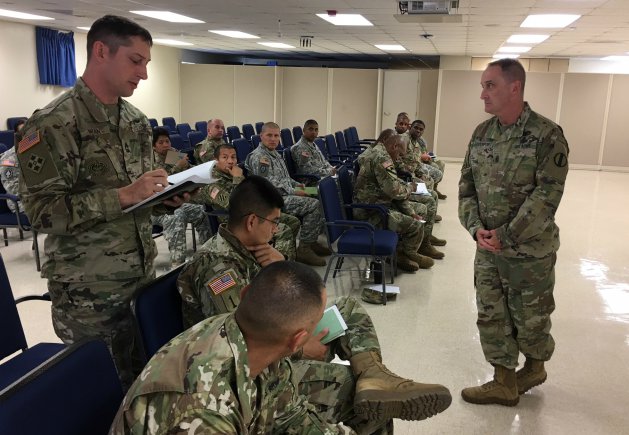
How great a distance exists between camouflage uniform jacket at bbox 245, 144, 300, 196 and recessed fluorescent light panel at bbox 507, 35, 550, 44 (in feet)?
20.7

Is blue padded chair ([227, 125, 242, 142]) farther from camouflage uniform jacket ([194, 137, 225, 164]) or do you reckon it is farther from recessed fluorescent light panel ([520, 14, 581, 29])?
recessed fluorescent light panel ([520, 14, 581, 29])

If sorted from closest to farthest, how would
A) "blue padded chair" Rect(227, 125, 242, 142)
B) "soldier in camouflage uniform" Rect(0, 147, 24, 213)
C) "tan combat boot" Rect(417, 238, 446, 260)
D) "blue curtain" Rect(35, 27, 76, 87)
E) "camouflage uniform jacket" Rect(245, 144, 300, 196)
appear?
"soldier in camouflage uniform" Rect(0, 147, 24, 213) < "camouflage uniform jacket" Rect(245, 144, 300, 196) < "tan combat boot" Rect(417, 238, 446, 260) < "blue padded chair" Rect(227, 125, 242, 142) < "blue curtain" Rect(35, 27, 76, 87)

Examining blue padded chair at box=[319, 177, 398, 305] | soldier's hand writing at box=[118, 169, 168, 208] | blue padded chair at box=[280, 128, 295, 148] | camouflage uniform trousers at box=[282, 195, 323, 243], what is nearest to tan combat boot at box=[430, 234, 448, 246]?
camouflage uniform trousers at box=[282, 195, 323, 243]

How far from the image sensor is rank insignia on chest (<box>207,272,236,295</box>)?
1.71 m

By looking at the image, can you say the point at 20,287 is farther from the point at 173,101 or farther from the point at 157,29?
the point at 173,101

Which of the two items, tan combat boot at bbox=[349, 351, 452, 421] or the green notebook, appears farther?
the green notebook

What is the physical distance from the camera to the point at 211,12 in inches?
303

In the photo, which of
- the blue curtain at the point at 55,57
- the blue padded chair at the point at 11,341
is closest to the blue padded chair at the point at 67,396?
the blue padded chair at the point at 11,341

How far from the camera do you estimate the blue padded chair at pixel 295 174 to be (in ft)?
20.6

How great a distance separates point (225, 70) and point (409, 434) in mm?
13051

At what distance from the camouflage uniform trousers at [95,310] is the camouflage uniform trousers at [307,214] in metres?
3.19

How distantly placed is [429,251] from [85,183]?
4.13 m

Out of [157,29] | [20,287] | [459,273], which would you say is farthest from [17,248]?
[157,29]

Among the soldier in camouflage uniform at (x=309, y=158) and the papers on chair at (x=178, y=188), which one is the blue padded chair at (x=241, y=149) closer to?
the soldier in camouflage uniform at (x=309, y=158)
